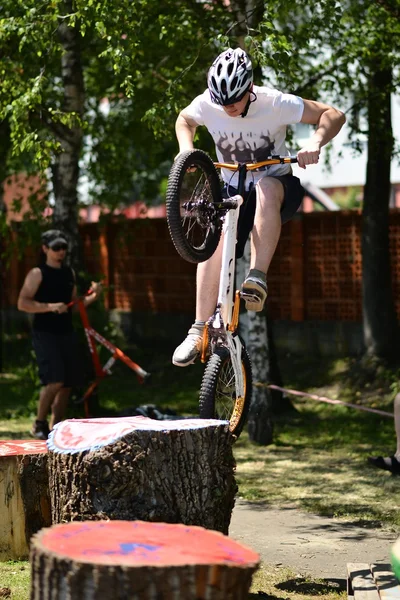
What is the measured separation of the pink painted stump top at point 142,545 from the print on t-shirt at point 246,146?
2.86 meters

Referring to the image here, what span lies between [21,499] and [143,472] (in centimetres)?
128

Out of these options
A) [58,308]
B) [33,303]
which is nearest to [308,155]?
[58,308]

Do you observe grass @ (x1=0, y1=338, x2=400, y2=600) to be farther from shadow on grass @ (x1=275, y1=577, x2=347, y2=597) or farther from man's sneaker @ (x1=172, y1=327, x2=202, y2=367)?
man's sneaker @ (x1=172, y1=327, x2=202, y2=367)

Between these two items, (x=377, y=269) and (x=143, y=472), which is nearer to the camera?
(x=143, y=472)

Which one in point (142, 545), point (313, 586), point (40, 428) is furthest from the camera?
point (40, 428)

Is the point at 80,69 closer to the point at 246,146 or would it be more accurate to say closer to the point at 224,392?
the point at 246,146

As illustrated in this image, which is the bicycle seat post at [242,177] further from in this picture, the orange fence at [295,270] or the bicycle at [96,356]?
the orange fence at [295,270]

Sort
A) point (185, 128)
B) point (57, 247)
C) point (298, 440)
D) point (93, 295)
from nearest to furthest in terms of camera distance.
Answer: point (185, 128) → point (57, 247) → point (93, 295) → point (298, 440)

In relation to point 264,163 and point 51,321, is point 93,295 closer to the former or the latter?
point 51,321

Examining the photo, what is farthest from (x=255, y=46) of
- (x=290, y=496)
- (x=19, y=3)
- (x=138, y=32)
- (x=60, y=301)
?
(x=290, y=496)

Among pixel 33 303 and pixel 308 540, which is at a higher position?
pixel 33 303

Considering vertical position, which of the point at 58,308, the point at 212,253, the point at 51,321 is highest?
the point at 212,253

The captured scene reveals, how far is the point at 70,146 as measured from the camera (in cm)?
1162

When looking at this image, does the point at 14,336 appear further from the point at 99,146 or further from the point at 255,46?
the point at 255,46
